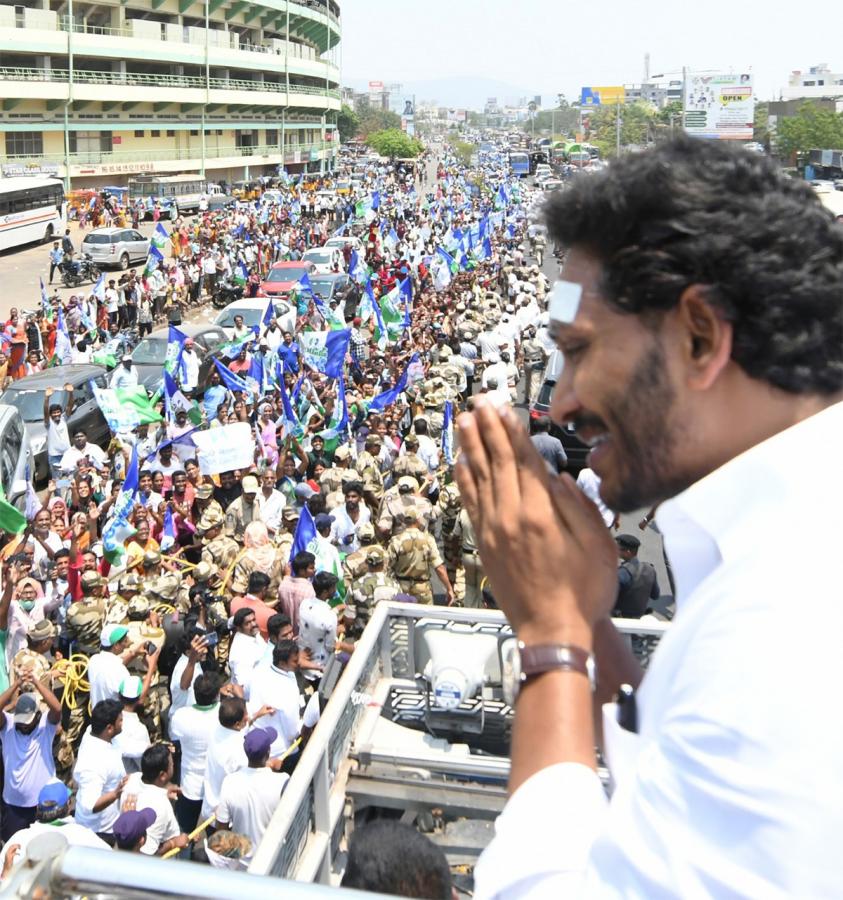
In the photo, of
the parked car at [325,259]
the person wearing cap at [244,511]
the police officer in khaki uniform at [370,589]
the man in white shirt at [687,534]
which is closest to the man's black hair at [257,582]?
the police officer in khaki uniform at [370,589]

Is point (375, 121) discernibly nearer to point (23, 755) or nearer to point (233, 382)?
point (233, 382)

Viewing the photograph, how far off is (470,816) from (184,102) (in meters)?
53.8

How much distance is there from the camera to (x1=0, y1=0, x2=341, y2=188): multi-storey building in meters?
42.6

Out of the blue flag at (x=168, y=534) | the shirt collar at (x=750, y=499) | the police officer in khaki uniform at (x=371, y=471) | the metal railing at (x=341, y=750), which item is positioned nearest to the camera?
the shirt collar at (x=750, y=499)

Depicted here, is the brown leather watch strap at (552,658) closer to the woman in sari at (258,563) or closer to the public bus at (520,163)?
the woman in sari at (258,563)

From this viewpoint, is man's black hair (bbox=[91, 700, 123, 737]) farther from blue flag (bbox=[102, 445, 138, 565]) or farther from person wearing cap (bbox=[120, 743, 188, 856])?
blue flag (bbox=[102, 445, 138, 565])

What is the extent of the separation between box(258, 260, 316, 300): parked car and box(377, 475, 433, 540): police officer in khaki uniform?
1352 centimetres

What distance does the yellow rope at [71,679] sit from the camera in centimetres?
607

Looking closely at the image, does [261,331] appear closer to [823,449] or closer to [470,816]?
[470,816]

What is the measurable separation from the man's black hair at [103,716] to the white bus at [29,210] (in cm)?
2896

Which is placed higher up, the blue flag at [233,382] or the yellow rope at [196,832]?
the blue flag at [233,382]

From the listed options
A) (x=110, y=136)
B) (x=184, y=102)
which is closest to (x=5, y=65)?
(x=110, y=136)

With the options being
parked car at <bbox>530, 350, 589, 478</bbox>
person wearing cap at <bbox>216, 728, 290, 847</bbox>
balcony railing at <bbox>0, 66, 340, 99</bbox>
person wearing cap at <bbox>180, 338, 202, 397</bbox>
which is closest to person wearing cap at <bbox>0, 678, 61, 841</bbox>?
person wearing cap at <bbox>216, 728, 290, 847</bbox>

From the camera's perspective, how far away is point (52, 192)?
3381 cm
